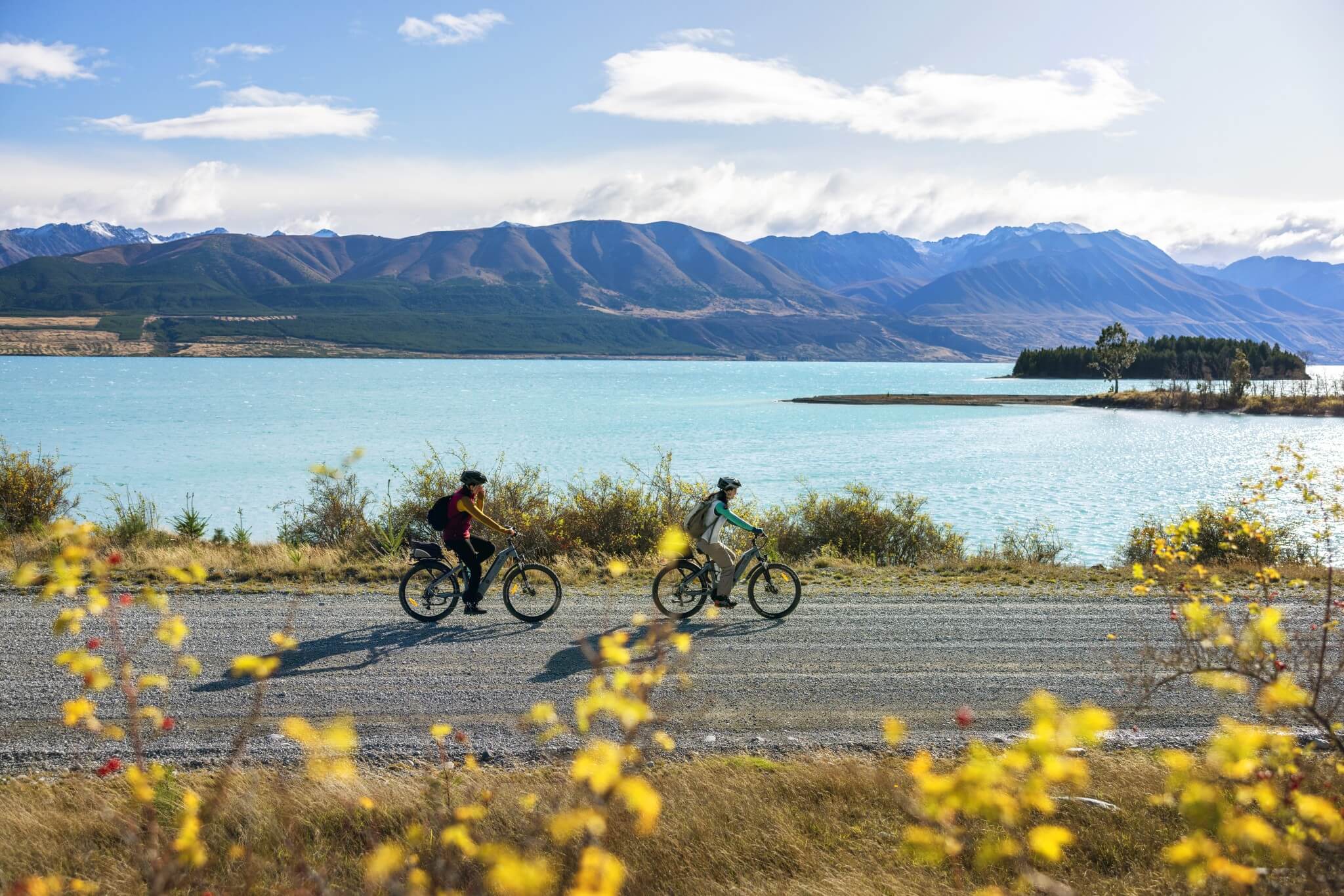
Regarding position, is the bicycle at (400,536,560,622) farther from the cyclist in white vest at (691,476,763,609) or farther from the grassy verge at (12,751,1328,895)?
the grassy verge at (12,751,1328,895)

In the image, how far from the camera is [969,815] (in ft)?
22.2

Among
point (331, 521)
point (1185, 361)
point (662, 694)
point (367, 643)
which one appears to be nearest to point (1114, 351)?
point (1185, 361)

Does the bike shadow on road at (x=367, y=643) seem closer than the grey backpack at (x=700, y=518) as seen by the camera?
Yes

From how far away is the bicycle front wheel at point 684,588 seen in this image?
13.0m

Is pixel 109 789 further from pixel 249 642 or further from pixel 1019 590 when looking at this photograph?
pixel 1019 590

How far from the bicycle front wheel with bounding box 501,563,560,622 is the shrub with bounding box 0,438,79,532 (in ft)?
49.3

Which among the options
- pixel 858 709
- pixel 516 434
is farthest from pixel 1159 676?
pixel 516 434

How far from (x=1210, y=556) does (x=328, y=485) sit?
21.4 meters

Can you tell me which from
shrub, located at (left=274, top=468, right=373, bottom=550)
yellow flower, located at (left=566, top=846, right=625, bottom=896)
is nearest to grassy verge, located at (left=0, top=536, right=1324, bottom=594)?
shrub, located at (left=274, top=468, right=373, bottom=550)

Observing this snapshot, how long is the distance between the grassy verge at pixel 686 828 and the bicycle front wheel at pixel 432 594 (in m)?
5.29

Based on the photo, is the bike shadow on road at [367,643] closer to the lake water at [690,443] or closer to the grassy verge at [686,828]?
the grassy verge at [686,828]

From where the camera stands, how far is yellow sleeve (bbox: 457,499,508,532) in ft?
40.0

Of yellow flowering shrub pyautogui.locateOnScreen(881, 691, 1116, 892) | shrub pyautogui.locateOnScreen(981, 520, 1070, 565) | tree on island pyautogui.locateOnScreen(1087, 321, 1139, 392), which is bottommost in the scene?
shrub pyautogui.locateOnScreen(981, 520, 1070, 565)

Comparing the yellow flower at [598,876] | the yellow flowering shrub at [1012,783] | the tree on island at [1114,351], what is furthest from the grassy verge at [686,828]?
the tree on island at [1114,351]
